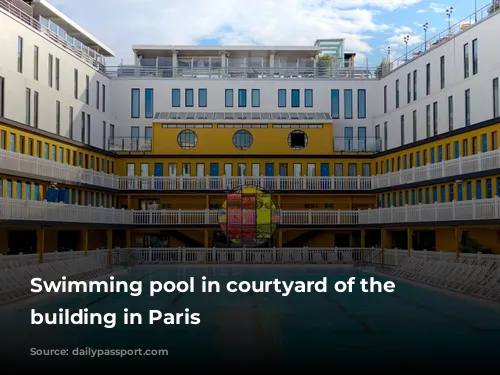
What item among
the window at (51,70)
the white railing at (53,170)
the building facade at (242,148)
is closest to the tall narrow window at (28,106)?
the building facade at (242,148)

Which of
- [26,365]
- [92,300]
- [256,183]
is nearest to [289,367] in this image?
[26,365]

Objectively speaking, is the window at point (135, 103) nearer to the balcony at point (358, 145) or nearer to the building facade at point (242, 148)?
the building facade at point (242, 148)

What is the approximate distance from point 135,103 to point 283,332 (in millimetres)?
38596

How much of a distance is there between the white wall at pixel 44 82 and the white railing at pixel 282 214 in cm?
548

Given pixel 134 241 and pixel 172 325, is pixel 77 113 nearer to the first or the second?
pixel 134 241

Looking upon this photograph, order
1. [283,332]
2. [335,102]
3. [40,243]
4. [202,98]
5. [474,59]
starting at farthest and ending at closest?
[202,98] → [335,102] → [474,59] → [40,243] → [283,332]

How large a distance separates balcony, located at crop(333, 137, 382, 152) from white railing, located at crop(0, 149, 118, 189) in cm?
1571

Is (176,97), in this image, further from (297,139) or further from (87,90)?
(297,139)

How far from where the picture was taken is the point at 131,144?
51.1 metres

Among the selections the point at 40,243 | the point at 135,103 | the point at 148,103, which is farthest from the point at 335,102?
the point at 40,243

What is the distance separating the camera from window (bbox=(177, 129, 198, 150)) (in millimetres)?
50875

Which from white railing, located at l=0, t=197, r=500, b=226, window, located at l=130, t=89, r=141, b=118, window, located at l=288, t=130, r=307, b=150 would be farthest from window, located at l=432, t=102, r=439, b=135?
window, located at l=130, t=89, r=141, b=118

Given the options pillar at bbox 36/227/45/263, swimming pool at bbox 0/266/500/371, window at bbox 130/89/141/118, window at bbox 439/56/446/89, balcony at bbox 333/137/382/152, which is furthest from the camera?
window at bbox 130/89/141/118

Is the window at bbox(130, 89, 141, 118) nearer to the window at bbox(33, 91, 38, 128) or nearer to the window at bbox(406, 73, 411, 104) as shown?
the window at bbox(33, 91, 38, 128)
